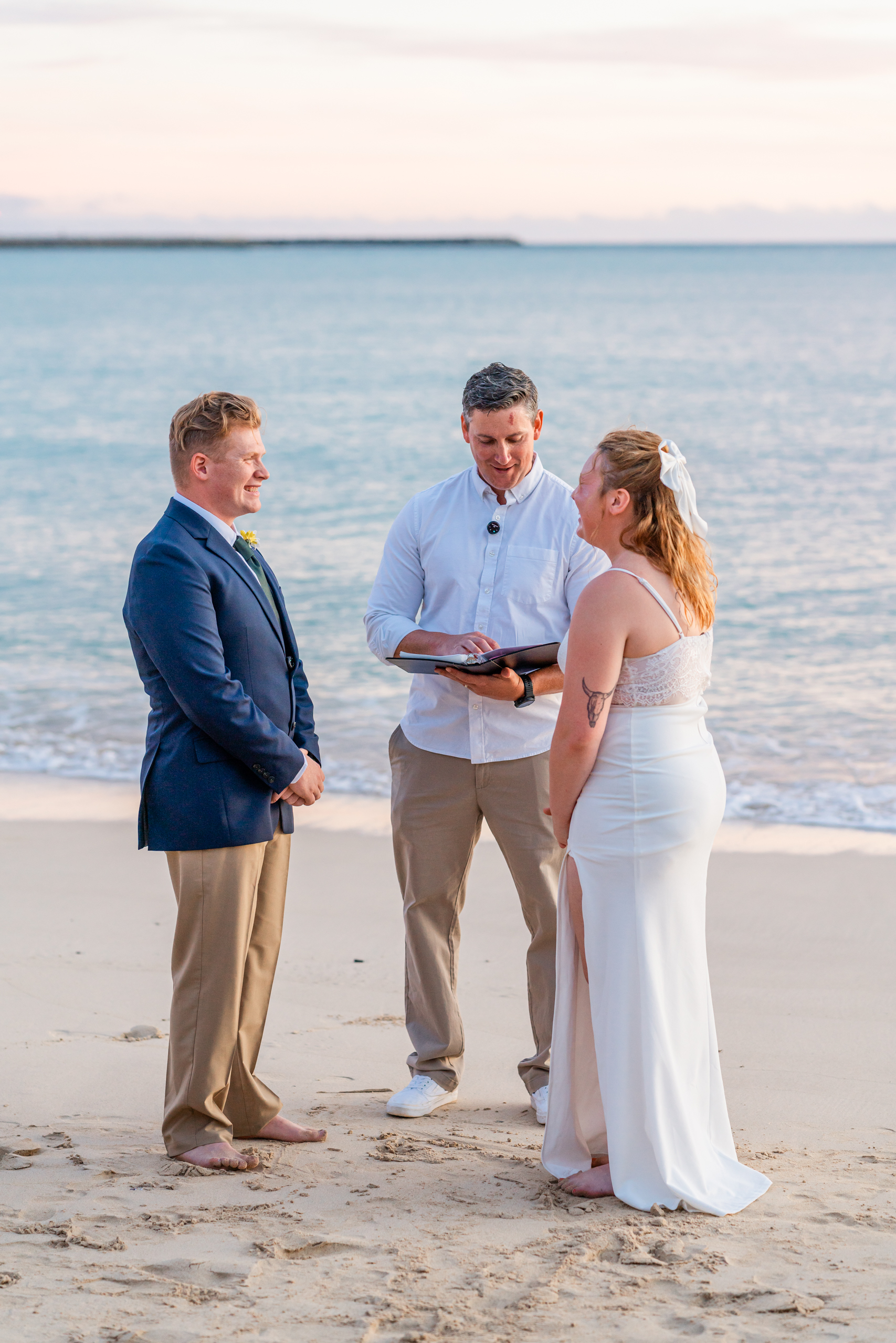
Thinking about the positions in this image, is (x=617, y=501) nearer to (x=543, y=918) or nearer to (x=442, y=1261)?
(x=543, y=918)

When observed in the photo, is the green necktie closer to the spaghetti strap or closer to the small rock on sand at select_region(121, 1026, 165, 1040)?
the spaghetti strap

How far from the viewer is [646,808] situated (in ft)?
9.68

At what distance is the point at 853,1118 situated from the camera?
3.71 m

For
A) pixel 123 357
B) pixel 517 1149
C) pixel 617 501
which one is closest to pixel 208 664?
pixel 617 501

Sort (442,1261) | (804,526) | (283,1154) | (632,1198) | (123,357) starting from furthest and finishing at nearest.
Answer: (123,357) < (804,526) < (283,1154) < (632,1198) < (442,1261)

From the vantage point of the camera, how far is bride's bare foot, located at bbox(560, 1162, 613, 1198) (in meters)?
3.04

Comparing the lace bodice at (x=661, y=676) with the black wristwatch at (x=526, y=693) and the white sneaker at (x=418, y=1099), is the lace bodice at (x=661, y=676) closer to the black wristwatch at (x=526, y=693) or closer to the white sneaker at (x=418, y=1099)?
the black wristwatch at (x=526, y=693)

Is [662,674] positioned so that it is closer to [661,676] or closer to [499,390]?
[661,676]

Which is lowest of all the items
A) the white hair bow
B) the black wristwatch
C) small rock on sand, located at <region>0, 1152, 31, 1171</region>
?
small rock on sand, located at <region>0, 1152, 31, 1171</region>

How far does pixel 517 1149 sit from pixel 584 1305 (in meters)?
1.01

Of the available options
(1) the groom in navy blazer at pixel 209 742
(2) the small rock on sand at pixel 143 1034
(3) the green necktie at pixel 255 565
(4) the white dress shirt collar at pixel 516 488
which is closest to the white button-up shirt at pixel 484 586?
(4) the white dress shirt collar at pixel 516 488

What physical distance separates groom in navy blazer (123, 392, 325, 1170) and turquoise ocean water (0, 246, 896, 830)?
3.54 meters

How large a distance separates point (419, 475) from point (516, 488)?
1839cm

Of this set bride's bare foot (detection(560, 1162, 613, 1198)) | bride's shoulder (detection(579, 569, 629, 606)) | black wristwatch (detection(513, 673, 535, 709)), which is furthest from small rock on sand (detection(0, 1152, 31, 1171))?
bride's shoulder (detection(579, 569, 629, 606))
